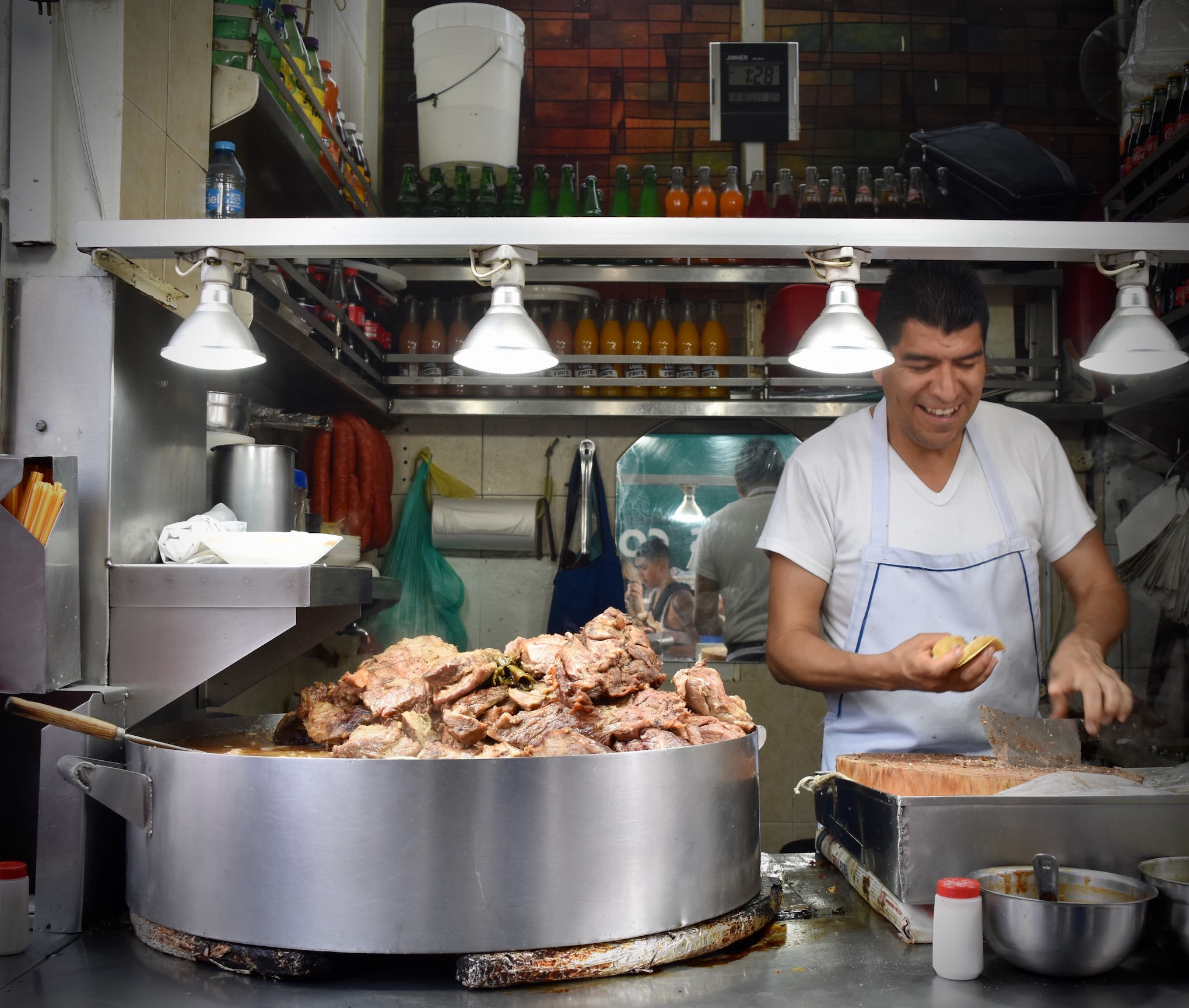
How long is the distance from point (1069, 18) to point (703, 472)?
2.57 m

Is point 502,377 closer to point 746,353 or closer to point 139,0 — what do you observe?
point 746,353

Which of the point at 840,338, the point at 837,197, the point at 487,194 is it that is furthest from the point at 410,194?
the point at 840,338

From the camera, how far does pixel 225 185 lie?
222 centimetres

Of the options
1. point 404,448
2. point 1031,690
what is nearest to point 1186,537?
point 1031,690

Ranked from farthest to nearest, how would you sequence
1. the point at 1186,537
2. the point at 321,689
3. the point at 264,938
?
the point at 1186,537 < the point at 321,689 < the point at 264,938

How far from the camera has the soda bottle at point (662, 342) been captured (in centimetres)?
412

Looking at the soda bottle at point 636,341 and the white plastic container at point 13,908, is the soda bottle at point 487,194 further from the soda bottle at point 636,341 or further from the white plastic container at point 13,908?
the white plastic container at point 13,908

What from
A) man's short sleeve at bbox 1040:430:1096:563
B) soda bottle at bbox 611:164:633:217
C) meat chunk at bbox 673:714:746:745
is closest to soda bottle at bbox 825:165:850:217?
soda bottle at bbox 611:164:633:217

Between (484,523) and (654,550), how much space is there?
75 cm

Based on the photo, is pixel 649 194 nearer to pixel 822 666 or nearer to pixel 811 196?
pixel 811 196

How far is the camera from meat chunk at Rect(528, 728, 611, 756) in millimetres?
1370

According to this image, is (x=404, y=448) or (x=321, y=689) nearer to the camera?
(x=321, y=689)

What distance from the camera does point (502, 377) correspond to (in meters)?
4.13

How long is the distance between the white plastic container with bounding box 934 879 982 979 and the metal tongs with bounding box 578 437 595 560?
304cm
